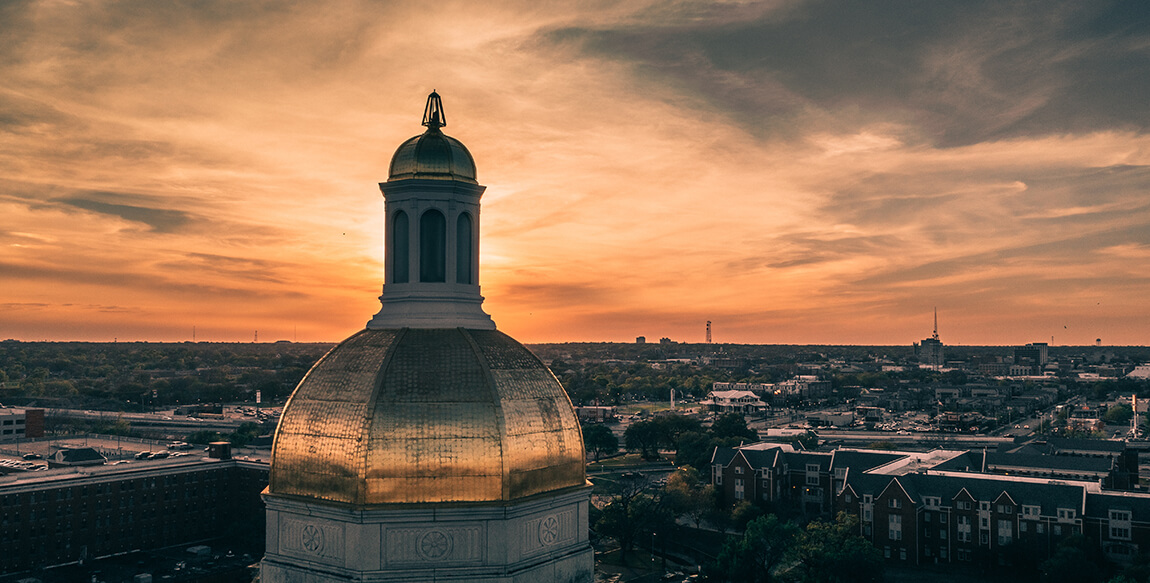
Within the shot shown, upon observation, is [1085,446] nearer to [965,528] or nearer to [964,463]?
[964,463]

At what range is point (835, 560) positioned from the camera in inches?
2416

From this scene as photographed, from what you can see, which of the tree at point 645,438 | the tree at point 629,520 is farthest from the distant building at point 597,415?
the tree at point 629,520

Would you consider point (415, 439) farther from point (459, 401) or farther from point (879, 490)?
point (879, 490)

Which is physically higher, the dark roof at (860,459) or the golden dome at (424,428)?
the golden dome at (424,428)

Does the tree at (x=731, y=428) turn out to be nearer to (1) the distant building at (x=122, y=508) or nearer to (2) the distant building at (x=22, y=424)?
(1) the distant building at (x=122, y=508)

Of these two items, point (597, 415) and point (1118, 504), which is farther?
point (597, 415)

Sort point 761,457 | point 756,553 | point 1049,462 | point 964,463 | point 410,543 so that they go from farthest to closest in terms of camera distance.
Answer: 1. point 761,457
2. point 1049,462
3. point 964,463
4. point 756,553
5. point 410,543

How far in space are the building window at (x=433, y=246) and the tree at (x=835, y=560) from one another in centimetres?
4442

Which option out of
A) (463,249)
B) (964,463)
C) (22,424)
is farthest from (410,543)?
(22,424)

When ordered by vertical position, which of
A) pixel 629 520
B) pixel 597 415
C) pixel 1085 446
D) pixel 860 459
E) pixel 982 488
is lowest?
pixel 629 520

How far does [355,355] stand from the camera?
932 inches

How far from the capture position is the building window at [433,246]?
25.6m

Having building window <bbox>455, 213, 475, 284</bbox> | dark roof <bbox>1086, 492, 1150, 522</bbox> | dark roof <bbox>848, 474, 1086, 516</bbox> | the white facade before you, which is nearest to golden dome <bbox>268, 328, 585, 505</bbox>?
the white facade

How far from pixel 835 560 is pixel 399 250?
152 feet
